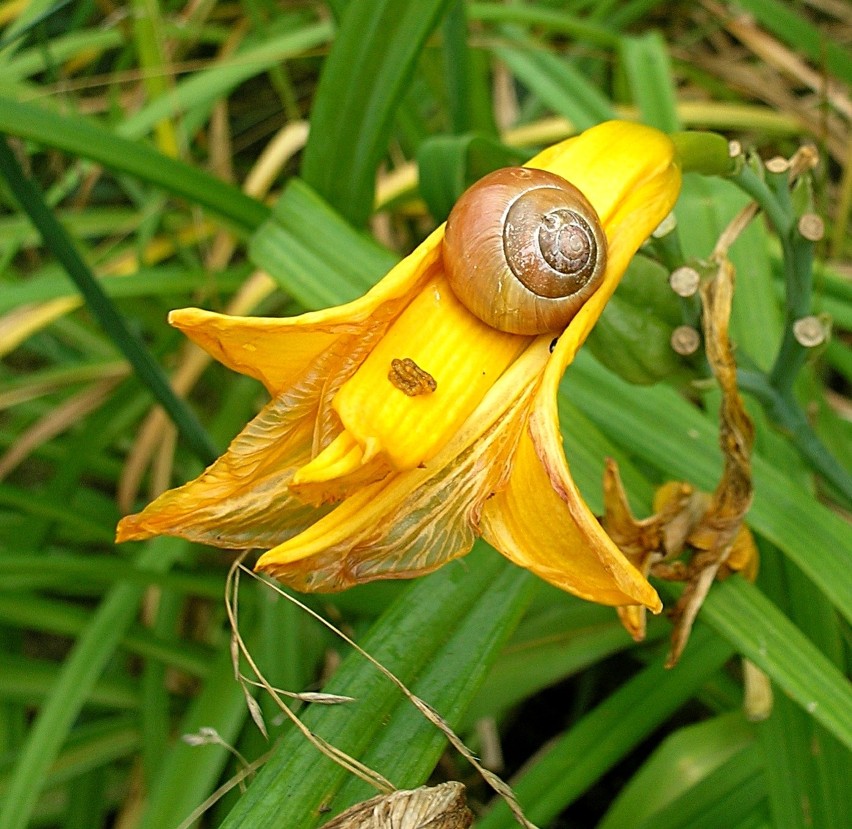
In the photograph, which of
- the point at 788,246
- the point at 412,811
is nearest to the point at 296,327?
the point at 412,811

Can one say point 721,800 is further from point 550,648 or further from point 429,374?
point 429,374

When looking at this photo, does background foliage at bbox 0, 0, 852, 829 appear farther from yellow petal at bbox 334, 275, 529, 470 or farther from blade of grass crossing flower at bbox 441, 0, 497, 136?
yellow petal at bbox 334, 275, 529, 470

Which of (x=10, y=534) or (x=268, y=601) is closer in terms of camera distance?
(x=268, y=601)

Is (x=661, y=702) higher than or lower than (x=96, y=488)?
higher

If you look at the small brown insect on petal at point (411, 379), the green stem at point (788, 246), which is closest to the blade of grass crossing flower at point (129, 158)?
the small brown insect on petal at point (411, 379)

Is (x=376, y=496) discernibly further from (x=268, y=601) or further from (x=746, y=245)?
(x=746, y=245)

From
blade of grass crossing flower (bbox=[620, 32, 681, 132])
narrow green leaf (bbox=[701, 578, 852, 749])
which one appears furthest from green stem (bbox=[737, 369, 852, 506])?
blade of grass crossing flower (bbox=[620, 32, 681, 132])

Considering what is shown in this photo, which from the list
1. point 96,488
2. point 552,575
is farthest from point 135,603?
point 552,575
